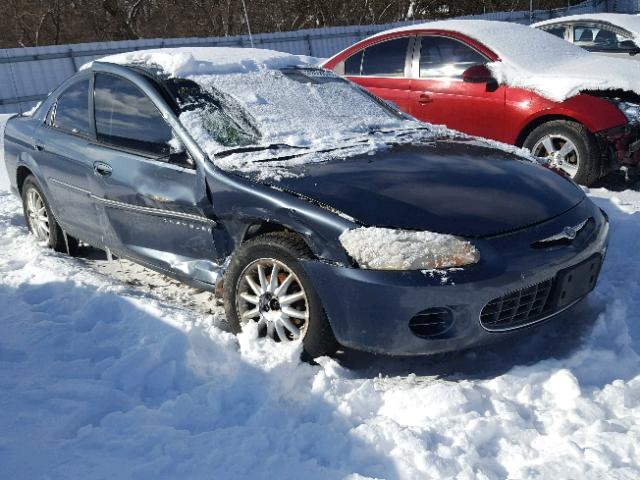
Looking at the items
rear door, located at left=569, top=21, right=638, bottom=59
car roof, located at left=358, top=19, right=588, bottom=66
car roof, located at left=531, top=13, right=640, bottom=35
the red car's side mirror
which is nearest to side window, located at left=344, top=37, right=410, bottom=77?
car roof, located at left=358, top=19, right=588, bottom=66

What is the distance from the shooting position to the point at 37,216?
5047mm

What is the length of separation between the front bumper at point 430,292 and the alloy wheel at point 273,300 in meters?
0.18

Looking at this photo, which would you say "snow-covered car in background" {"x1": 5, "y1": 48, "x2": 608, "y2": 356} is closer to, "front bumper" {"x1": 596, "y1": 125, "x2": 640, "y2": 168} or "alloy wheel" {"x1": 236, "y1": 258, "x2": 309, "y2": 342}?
"alloy wheel" {"x1": 236, "y1": 258, "x2": 309, "y2": 342}

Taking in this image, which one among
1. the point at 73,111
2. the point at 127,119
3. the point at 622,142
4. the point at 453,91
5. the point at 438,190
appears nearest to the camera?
the point at 438,190

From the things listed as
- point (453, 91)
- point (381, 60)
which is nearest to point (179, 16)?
point (381, 60)

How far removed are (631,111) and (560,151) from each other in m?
0.65

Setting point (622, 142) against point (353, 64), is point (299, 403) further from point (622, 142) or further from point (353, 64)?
point (353, 64)

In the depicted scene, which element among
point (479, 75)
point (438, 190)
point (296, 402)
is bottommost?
point (296, 402)

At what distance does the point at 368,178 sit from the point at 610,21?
21.7 feet

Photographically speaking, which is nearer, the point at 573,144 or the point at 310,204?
the point at 310,204

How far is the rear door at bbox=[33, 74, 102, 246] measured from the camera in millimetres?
4178

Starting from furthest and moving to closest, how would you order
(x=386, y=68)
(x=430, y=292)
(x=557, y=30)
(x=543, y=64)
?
1. (x=557, y=30)
2. (x=386, y=68)
3. (x=543, y=64)
4. (x=430, y=292)

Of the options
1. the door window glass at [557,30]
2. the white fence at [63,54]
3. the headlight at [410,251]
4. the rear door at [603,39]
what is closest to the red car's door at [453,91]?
the rear door at [603,39]

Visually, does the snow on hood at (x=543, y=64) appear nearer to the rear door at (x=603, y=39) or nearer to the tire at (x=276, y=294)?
the rear door at (x=603, y=39)
